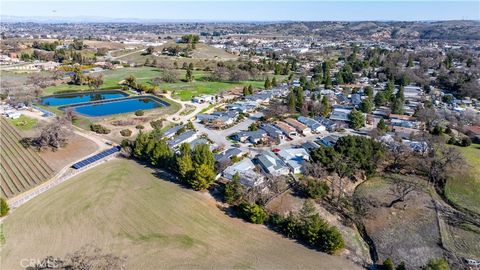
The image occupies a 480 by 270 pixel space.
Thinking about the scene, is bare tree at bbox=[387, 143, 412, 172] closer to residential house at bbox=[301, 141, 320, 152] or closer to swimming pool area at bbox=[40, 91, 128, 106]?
residential house at bbox=[301, 141, 320, 152]

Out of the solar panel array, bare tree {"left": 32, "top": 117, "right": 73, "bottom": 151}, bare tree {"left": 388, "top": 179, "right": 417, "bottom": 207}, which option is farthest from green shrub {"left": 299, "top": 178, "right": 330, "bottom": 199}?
bare tree {"left": 32, "top": 117, "right": 73, "bottom": 151}

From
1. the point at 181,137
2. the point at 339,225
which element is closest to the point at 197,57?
the point at 181,137

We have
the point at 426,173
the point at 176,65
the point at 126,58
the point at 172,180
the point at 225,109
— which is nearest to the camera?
the point at 172,180

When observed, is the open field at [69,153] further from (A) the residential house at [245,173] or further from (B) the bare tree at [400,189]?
(B) the bare tree at [400,189]

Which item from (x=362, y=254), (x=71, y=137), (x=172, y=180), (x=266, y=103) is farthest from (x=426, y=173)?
(x=71, y=137)

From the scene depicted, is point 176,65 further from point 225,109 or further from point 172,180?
point 172,180

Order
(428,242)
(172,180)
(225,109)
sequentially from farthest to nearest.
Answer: (225,109) < (172,180) < (428,242)
